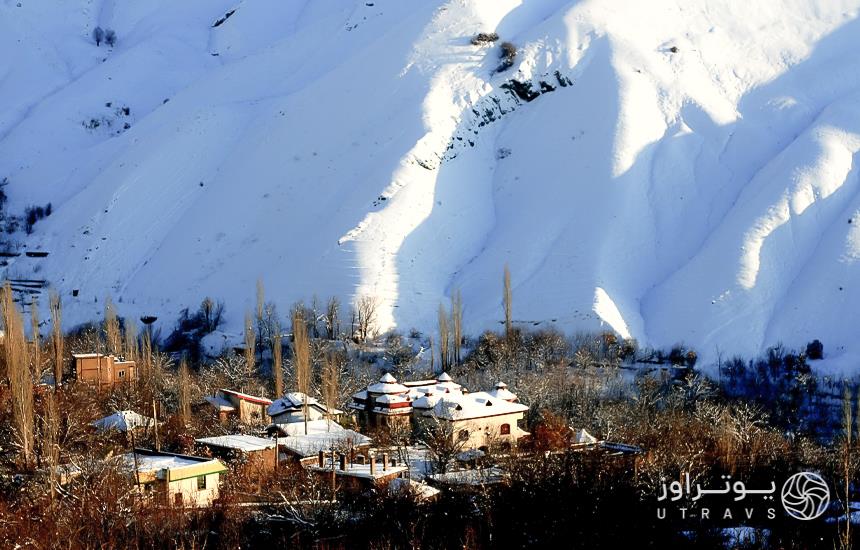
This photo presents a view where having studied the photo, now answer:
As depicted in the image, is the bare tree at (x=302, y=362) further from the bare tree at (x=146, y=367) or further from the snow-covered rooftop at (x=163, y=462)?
the snow-covered rooftop at (x=163, y=462)

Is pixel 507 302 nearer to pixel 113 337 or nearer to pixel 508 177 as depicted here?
pixel 508 177

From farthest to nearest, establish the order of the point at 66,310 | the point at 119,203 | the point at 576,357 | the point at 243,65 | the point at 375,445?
the point at 243,65 < the point at 119,203 < the point at 66,310 < the point at 576,357 < the point at 375,445

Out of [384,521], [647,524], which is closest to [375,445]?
[384,521]

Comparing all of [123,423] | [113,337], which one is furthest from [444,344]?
[123,423]

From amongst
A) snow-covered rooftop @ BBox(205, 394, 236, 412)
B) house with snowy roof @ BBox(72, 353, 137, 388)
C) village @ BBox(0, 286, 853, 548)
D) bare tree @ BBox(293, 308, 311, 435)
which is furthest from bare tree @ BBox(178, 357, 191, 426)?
house with snowy roof @ BBox(72, 353, 137, 388)

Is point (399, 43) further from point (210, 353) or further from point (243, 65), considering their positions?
point (210, 353)
